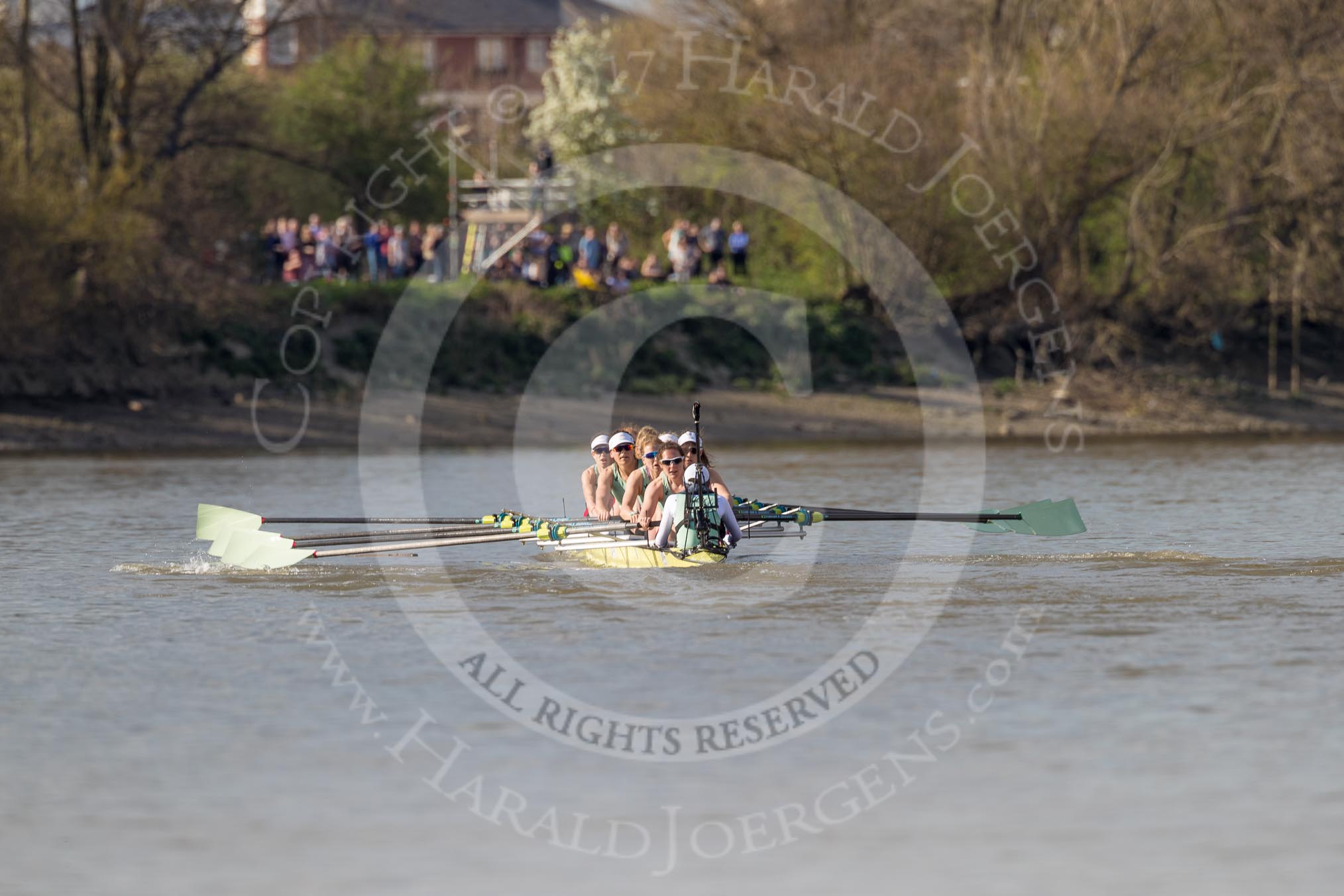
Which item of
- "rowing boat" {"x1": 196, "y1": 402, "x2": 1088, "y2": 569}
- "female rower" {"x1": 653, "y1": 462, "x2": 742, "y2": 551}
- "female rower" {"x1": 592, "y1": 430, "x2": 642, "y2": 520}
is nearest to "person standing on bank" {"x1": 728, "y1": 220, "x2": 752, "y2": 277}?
"rowing boat" {"x1": 196, "y1": 402, "x2": 1088, "y2": 569}

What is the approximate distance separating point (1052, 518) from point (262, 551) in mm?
8327

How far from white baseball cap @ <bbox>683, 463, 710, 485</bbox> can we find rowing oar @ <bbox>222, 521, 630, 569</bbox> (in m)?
1.40

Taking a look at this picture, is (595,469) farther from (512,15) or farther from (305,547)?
(512,15)

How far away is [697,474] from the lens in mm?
16641

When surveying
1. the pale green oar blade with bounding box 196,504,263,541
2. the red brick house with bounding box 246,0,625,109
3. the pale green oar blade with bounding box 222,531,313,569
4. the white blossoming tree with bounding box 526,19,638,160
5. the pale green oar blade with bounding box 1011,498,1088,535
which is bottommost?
the pale green oar blade with bounding box 222,531,313,569

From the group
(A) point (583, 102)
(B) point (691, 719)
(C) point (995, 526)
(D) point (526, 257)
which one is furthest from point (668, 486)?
(A) point (583, 102)

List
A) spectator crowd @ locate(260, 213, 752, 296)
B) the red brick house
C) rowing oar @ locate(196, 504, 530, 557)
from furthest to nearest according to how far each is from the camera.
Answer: the red brick house < spectator crowd @ locate(260, 213, 752, 296) < rowing oar @ locate(196, 504, 530, 557)

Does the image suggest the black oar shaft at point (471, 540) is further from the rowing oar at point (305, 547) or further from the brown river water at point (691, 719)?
the brown river water at point (691, 719)

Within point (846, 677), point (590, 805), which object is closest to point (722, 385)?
point (846, 677)

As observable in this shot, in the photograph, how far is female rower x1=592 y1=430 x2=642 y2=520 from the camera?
737 inches

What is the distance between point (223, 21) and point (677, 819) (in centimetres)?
3533

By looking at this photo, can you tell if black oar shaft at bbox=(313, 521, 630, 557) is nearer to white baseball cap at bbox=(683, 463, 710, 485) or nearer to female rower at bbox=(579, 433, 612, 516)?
female rower at bbox=(579, 433, 612, 516)

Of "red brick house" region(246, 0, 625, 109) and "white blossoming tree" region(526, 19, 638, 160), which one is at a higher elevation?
"red brick house" region(246, 0, 625, 109)

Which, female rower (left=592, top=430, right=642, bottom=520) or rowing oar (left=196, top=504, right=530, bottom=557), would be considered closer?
female rower (left=592, top=430, right=642, bottom=520)
